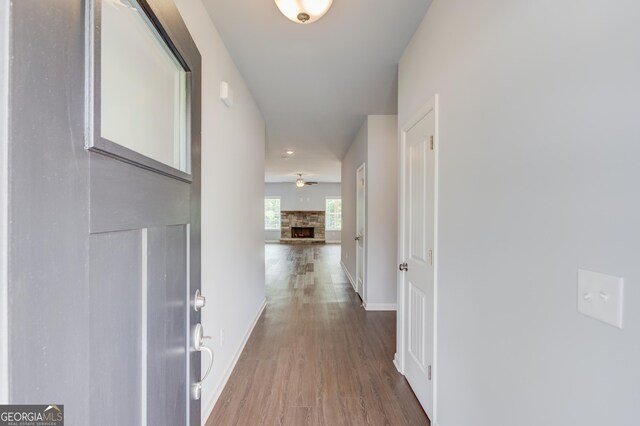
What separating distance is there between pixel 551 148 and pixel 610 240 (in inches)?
13.0

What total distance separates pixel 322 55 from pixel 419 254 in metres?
1.79

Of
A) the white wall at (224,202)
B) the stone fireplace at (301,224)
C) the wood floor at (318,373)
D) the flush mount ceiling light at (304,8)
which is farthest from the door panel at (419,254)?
the stone fireplace at (301,224)

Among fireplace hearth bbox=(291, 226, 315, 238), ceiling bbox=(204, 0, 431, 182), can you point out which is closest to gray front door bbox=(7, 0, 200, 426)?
ceiling bbox=(204, 0, 431, 182)

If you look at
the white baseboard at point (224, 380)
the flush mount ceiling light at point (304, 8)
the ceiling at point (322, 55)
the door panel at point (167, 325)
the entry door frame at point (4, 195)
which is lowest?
the white baseboard at point (224, 380)

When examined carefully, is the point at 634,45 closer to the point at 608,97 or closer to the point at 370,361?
the point at 608,97

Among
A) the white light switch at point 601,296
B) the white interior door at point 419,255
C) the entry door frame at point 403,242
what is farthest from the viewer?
the white interior door at point 419,255

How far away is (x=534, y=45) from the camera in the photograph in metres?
0.99

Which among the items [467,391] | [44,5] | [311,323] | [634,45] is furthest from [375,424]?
[44,5]

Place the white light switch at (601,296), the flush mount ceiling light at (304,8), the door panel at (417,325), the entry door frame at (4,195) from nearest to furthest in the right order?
1. the entry door frame at (4,195)
2. the white light switch at (601,296)
3. the flush mount ceiling light at (304,8)
4. the door panel at (417,325)

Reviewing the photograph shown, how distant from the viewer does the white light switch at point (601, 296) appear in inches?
28.5

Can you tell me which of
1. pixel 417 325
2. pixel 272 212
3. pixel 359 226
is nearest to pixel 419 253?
pixel 417 325

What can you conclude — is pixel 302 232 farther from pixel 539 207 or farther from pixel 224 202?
pixel 539 207
